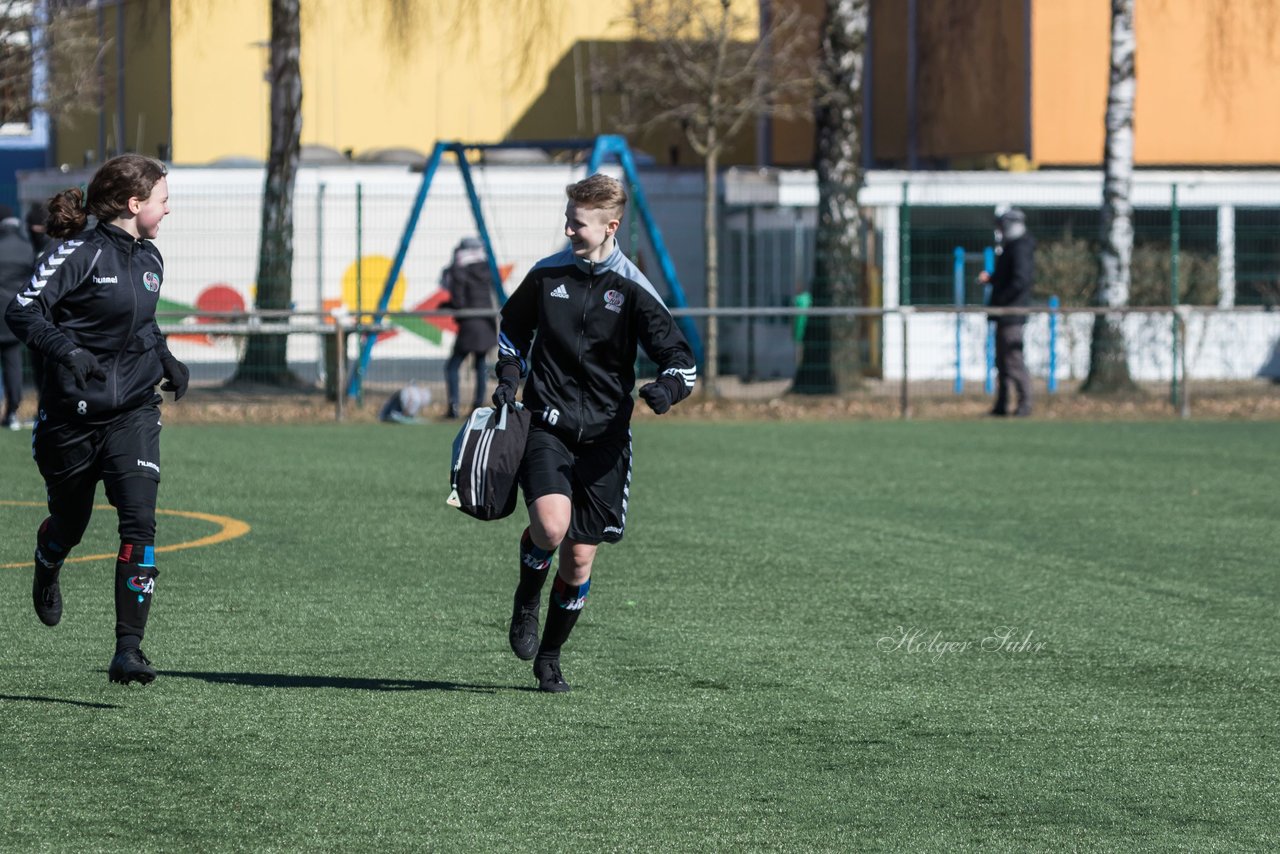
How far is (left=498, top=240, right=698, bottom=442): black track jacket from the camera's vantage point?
7254 mm

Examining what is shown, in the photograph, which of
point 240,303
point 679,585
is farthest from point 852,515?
point 240,303

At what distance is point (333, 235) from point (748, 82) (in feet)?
29.4

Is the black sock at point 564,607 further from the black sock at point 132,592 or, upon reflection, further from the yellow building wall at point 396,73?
the yellow building wall at point 396,73

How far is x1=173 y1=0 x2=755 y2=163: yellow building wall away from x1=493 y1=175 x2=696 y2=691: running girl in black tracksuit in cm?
2859

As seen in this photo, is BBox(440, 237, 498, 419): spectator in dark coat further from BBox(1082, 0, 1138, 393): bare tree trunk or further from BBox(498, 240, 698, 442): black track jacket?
BBox(498, 240, 698, 442): black track jacket

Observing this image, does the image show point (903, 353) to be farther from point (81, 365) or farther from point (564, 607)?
point (81, 365)

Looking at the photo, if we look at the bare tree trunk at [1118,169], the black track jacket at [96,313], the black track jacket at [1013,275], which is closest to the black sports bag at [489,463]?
the black track jacket at [96,313]

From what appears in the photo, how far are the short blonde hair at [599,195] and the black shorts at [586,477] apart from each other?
77 cm

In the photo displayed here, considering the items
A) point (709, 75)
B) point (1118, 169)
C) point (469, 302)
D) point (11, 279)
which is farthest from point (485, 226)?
point (1118, 169)

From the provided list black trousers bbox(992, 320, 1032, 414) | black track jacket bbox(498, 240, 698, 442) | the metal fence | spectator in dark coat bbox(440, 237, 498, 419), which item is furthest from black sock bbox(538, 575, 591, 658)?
black trousers bbox(992, 320, 1032, 414)

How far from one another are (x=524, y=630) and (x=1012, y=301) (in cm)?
1485

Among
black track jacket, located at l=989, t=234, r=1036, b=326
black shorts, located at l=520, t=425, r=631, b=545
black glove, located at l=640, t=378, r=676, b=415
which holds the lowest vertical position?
black shorts, located at l=520, t=425, r=631, b=545

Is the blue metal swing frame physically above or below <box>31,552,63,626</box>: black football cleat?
above

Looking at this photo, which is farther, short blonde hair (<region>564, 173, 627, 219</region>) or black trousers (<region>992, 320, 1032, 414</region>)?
black trousers (<region>992, 320, 1032, 414</region>)
